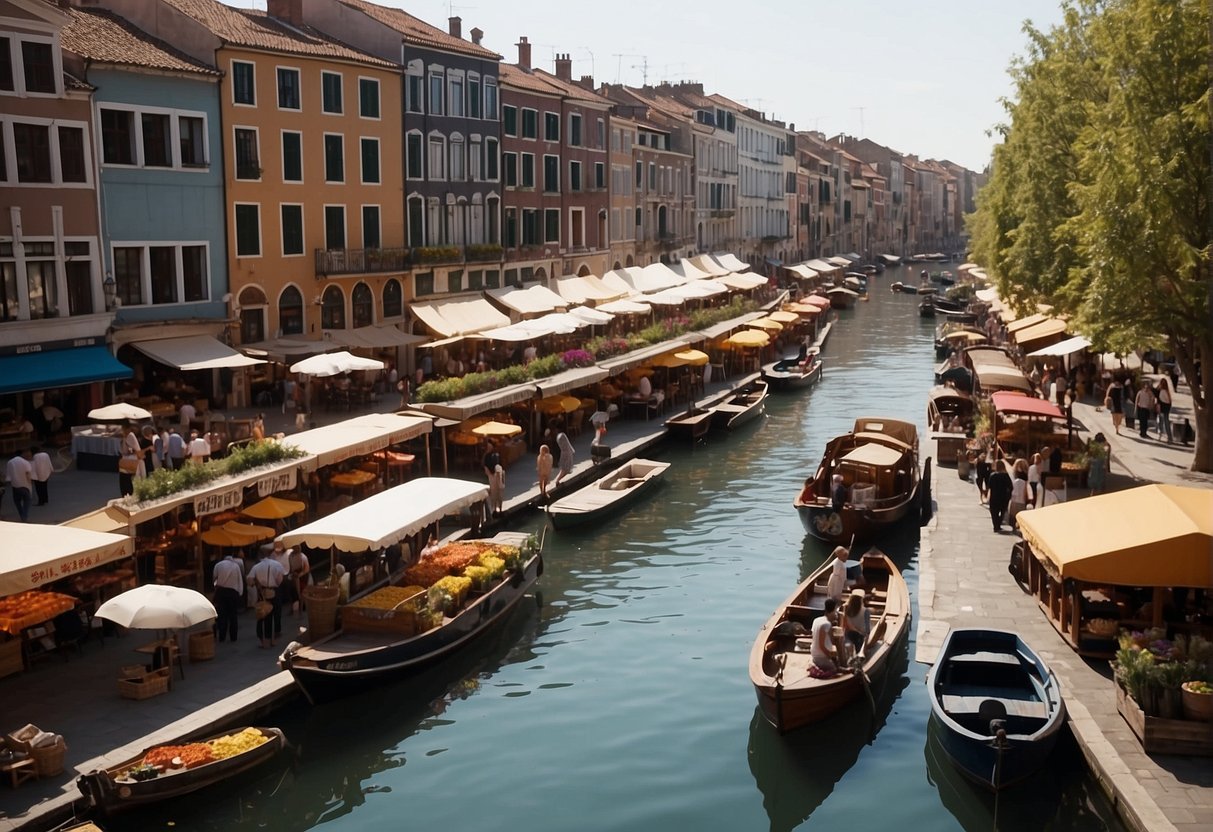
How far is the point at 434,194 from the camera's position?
50594 millimetres

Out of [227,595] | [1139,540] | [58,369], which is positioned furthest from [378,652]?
[58,369]

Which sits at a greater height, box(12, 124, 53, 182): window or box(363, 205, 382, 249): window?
box(12, 124, 53, 182): window

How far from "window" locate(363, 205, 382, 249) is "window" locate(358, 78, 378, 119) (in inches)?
133

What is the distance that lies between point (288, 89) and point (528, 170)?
18.3 meters

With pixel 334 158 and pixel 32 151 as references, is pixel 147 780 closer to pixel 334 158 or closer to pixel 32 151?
pixel 32 151

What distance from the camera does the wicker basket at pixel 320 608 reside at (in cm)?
→ 2023

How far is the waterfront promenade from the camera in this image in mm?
14438

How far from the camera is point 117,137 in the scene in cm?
3522

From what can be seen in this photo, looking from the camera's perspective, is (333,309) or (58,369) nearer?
(58,369)

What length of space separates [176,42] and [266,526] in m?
20.9

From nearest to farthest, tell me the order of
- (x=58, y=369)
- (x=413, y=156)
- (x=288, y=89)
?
(x=58, y=369)
(x=288, y=89)
(x=413, y=156)

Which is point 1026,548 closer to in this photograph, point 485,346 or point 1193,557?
point 1193,557

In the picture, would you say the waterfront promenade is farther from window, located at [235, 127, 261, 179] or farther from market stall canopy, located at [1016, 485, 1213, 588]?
window, located at [235, 127, 261, 179]

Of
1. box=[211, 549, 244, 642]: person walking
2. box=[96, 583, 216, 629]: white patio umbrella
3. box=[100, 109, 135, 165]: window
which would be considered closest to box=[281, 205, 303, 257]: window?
box=[100, 109, 135, 165]: window
